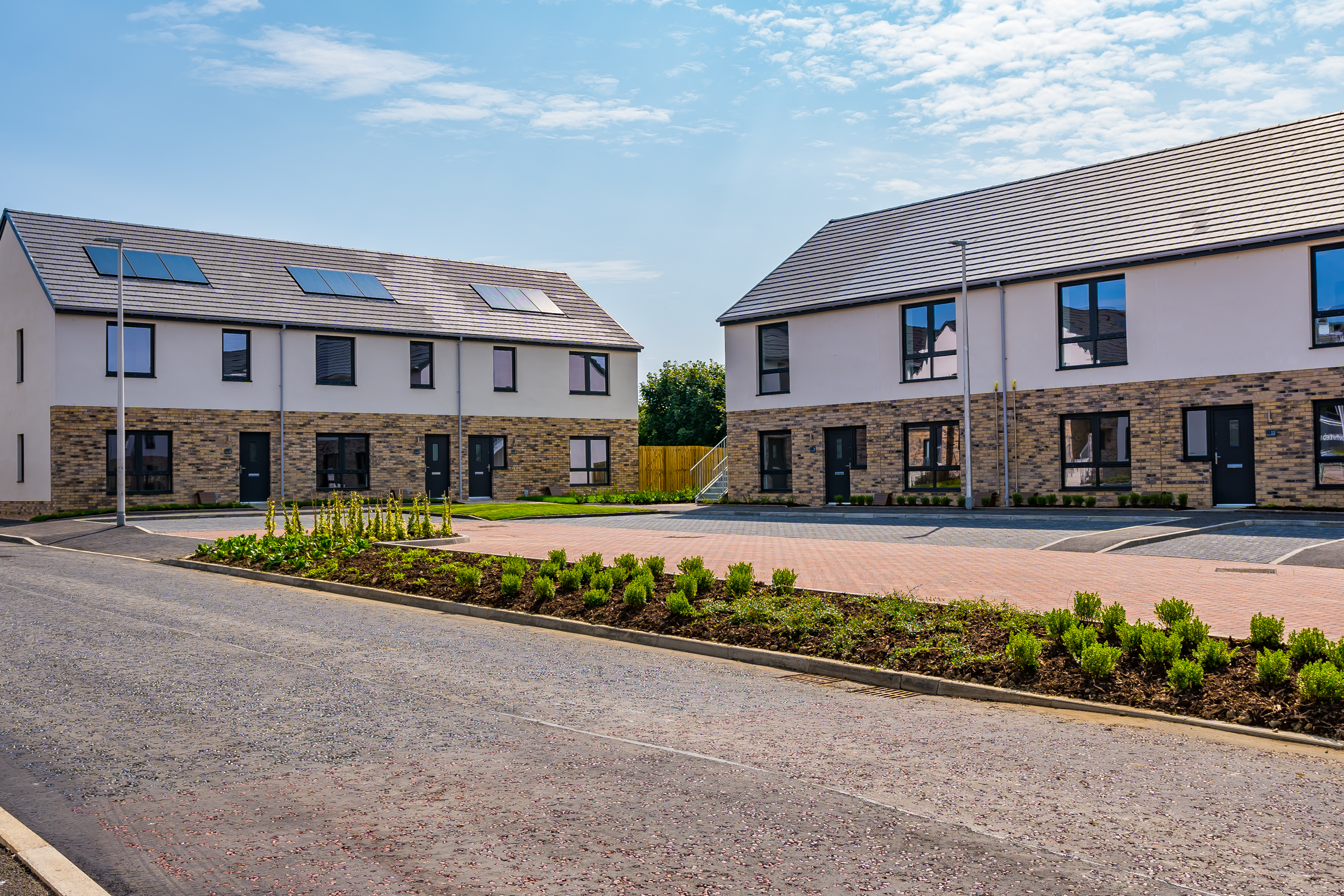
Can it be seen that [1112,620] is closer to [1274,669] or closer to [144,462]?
[1274,669]

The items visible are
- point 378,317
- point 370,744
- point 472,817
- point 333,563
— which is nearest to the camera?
point 472,817

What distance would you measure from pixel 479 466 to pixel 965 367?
17867 millimetres

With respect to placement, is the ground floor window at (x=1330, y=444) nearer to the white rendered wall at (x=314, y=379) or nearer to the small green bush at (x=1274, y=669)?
the small green bush at (x=1274, y=669)

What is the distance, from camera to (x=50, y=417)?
30.4m

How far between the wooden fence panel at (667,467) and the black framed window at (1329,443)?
23.1 metres

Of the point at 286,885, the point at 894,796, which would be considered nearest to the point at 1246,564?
the point at 894,796

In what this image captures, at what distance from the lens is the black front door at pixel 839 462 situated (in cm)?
3170

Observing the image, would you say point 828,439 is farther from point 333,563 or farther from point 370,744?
point 370,744

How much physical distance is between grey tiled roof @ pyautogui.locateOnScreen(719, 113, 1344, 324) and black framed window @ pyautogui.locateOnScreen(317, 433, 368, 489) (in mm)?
12480

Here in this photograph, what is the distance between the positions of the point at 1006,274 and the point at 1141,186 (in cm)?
420

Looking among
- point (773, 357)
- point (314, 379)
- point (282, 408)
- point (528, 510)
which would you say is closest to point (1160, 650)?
point (528, 510)

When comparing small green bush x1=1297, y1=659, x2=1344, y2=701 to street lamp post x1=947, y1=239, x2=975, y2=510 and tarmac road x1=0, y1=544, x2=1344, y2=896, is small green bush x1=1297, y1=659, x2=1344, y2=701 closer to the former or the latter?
tarmac road x1=0, y1=544, x2=1344, y2=896

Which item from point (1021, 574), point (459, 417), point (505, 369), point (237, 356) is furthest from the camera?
point (505, 369)

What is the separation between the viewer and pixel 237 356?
33.8 m
